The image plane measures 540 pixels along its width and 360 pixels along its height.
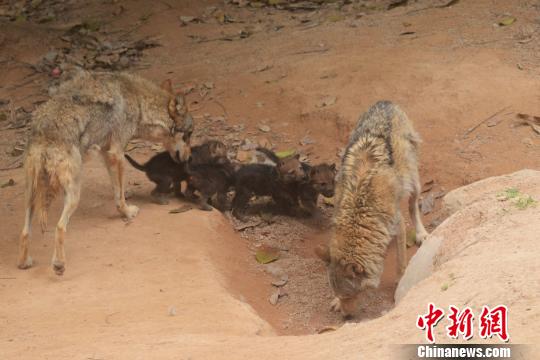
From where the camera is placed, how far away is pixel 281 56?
44.7 ft

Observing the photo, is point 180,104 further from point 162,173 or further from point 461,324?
point 461,324

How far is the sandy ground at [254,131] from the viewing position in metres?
7.28

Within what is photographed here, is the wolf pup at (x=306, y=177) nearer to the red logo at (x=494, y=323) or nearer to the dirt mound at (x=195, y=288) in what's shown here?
the dirt mound at (x=195, y=288)

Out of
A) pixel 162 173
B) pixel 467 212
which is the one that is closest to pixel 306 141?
pixel 162 173

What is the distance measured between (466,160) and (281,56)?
4624 mm

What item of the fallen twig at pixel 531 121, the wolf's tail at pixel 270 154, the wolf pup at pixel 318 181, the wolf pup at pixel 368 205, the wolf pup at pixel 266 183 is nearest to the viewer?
the wolf pup at pixel 368 205

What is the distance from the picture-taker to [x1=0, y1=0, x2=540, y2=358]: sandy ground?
7.28 metres

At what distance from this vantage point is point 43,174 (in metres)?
8.11

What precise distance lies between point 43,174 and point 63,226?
0.61 m

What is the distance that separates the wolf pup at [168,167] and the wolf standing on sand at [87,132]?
0.49ft

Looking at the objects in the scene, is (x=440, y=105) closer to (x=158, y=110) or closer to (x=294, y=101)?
(x=294, y=101)

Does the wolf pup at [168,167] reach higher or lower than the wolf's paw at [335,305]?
higher

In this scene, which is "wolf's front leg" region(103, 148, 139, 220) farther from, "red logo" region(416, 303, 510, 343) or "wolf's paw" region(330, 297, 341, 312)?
"red logo" region(416, 303, 510, 343)

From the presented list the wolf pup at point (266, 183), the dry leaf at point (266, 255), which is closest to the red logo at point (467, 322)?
the dry leaf at point (266, 255)
